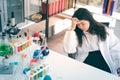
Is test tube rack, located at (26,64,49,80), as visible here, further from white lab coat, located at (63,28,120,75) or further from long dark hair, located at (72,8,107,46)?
long dark hair, located at (72,8,107,46)

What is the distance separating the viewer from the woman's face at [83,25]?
7.25ft

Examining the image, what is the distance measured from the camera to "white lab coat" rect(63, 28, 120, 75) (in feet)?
7.21

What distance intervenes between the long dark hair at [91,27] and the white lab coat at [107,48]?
0.05m

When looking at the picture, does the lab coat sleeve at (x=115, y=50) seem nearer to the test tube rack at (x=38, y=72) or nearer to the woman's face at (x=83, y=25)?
the woman's face at (x=83, y=25)

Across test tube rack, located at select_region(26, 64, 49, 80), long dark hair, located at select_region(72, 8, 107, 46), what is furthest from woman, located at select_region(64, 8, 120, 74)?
test tube rack, located at select_region(26, 64, 49, 80)

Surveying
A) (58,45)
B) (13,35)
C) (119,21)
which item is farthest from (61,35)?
(13,35)

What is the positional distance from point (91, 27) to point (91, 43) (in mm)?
149

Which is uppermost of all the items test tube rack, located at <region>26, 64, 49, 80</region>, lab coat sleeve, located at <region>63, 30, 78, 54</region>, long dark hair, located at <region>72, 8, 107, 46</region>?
long dark hair, located at <region>72, 8, 107, 46</region>

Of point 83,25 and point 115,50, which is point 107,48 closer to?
point 115,50

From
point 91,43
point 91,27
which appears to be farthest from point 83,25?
point 91,43

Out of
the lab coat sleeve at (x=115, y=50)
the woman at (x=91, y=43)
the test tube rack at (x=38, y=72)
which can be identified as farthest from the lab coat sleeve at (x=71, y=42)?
the test tube rack at (x=38, y=72)

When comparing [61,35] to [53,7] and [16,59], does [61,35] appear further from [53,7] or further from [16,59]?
[16,59]

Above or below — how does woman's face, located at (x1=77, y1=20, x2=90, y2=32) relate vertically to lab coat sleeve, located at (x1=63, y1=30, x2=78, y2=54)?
above

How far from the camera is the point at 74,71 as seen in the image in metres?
1.76
